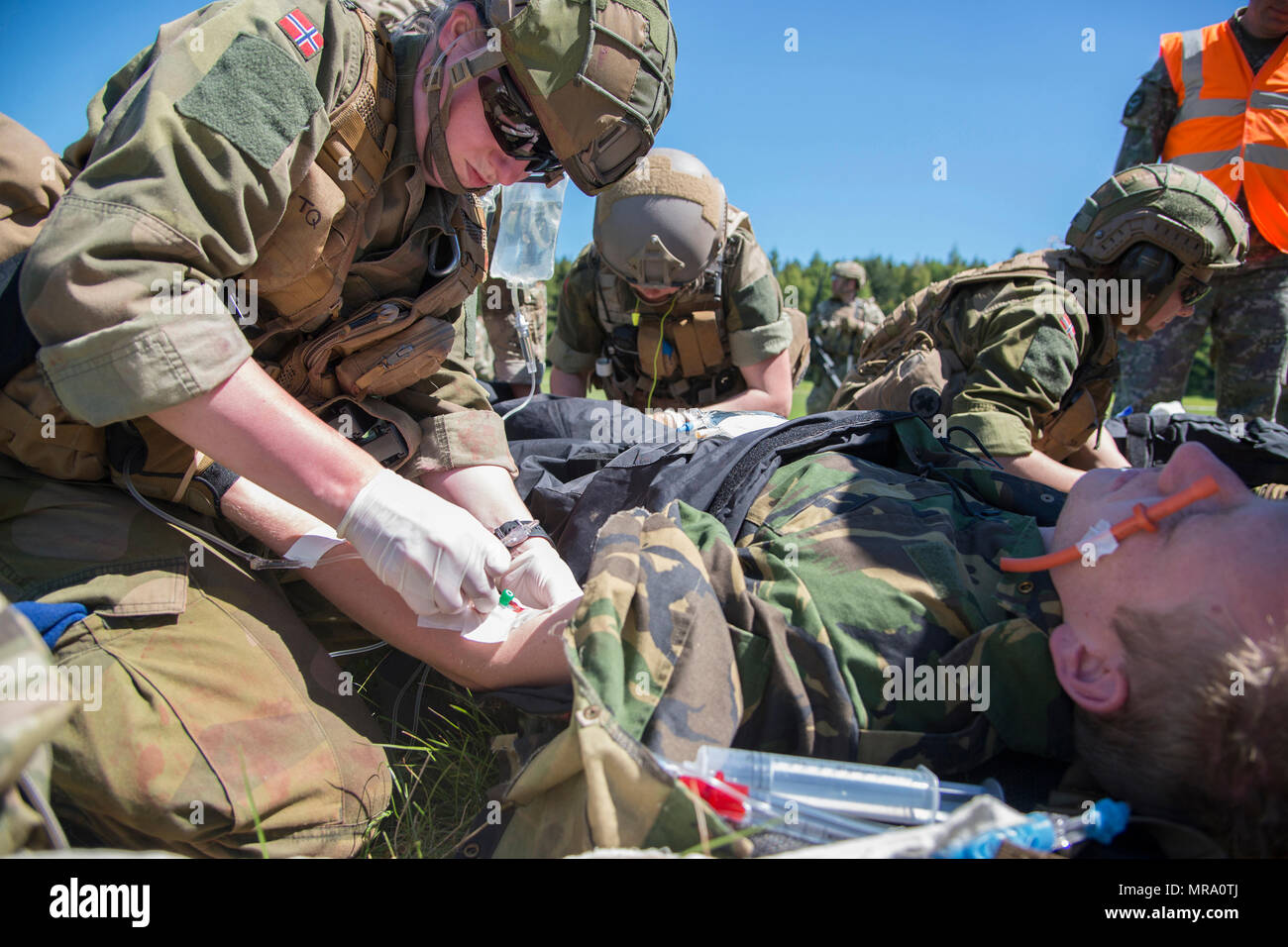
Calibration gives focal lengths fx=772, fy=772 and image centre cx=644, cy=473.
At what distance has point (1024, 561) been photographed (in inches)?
67.0

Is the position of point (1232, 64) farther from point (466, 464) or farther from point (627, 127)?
point (466, 464)

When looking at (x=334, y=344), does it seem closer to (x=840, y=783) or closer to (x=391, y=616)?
(x=391, y=616)

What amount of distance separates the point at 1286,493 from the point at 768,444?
2.02 meters

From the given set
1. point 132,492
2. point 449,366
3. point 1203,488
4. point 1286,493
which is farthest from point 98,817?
point 1286,493

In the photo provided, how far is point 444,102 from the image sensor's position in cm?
193

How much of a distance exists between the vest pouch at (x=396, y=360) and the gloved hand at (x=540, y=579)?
2.17 ft

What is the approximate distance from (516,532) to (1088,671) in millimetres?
1412

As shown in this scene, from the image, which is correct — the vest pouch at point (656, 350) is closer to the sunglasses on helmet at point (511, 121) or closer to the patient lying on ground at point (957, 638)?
the sunglasses on helmet at point (511, 121)

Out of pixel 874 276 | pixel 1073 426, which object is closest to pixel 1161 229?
pixel 1073 426

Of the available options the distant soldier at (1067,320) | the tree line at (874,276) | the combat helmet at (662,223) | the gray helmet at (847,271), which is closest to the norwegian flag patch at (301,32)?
the combat helmet at (662,223)

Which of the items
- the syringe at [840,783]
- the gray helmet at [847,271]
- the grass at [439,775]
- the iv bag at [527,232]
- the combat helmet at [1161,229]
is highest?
the gray helmet at [847,271]

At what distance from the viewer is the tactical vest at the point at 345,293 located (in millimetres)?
1706

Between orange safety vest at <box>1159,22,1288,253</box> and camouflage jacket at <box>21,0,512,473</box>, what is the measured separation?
552 cm

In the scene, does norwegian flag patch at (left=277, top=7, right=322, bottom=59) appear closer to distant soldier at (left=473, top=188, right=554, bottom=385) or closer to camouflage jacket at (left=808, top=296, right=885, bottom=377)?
distant soldier at (left=473, top=188, right=554, bottom=385)
